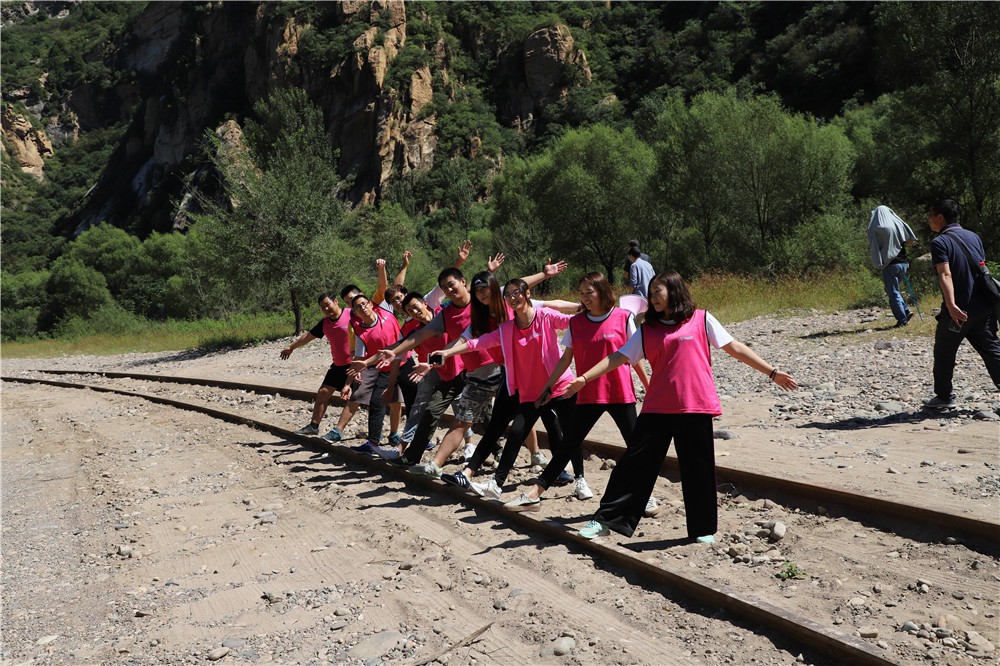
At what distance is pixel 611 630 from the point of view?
447 centimetres

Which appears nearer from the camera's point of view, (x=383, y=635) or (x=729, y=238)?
(x=383, y=635)

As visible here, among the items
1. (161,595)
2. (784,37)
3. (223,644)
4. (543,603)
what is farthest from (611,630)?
(784,37)

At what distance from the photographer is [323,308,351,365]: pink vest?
33.3 feet

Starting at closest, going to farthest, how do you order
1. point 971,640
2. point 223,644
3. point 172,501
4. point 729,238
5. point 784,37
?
1. point 971,640
2. point 223,644
3. point 172,501
4. point 729,238
5. point 784,37

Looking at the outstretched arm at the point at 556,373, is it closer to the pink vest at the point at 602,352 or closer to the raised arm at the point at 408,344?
the pink vest at the point at 602,352

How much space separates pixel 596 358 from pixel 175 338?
1501 inches

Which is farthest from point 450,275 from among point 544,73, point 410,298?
point 544,73

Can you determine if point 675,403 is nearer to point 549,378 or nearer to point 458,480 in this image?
point 549,378

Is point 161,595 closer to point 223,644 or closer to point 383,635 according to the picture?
point 223,644

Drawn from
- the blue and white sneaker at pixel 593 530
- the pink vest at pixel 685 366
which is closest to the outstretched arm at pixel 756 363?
the pink vest at pixel 685 366

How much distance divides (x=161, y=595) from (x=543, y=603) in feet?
9.64

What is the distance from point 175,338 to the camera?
40281 millimetres

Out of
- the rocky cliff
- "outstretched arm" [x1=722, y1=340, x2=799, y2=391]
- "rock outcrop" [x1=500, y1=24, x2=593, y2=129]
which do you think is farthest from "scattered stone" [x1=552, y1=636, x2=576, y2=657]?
"rock outcrop" [x1=500, y1=24, x2=593, y2=129]

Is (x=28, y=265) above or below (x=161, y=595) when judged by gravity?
above
